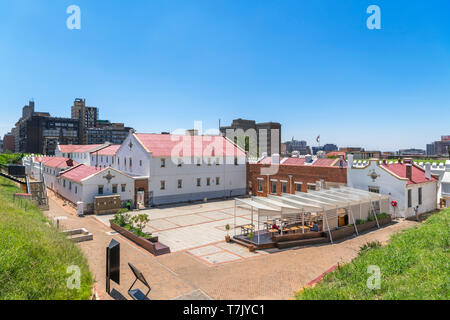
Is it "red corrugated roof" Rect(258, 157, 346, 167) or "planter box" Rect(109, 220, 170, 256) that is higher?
"red corrugated roof" Rect(258, 157, 346, 167)

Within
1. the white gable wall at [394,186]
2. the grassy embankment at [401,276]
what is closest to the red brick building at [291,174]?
the white gable wall at [394,186]

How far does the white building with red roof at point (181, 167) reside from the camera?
3362 cm

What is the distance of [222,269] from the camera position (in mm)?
14500

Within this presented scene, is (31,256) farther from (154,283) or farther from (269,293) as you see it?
(269,293)

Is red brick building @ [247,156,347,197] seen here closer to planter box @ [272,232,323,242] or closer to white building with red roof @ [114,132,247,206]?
white building with red roof @ [114,132,247,206]

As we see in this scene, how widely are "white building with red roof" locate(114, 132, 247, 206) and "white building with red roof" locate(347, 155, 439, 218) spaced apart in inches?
671

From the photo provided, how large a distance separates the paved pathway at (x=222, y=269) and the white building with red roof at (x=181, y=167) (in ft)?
44.0

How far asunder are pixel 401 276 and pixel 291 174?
1023 inches

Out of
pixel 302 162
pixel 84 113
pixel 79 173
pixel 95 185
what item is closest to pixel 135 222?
pixel 95 185

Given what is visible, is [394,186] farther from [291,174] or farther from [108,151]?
[108,151]

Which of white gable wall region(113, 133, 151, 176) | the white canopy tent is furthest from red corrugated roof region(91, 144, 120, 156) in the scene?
the white canopy tent

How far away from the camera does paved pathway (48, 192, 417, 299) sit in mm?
11719

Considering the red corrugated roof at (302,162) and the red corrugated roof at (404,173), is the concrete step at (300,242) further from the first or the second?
the red corrugated roof at (302,162)
